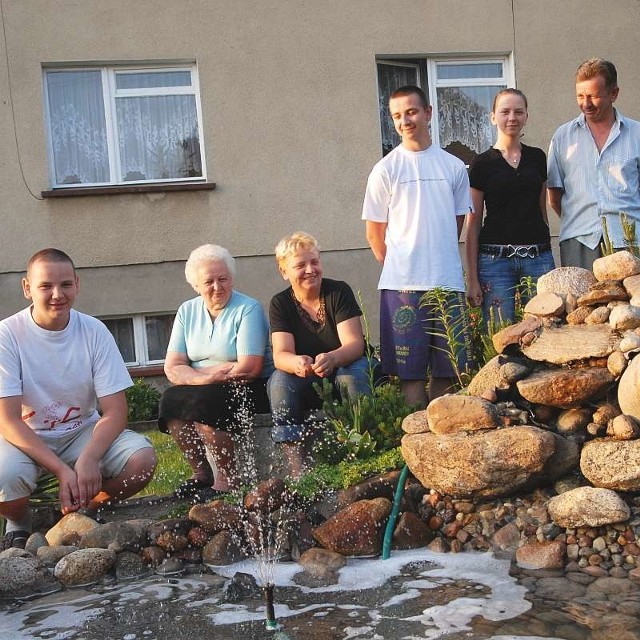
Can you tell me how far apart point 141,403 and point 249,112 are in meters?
3.17

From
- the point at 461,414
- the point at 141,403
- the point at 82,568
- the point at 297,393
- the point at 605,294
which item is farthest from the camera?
the point at 141,403

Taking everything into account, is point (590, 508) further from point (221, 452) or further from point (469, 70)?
point (469, 70)

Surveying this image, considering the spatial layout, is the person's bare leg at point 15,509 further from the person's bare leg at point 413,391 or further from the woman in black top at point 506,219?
the woman in black top at point 506,219

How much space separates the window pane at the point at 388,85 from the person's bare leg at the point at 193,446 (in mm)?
5503

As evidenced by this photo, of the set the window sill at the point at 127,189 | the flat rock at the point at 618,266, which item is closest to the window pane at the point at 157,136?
the window sill at the point at 127,189

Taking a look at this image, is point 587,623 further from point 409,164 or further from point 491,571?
point 409,164

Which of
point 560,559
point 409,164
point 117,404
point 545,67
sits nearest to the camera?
point 560,559

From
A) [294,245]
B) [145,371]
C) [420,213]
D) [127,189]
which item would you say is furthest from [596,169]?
[145,371]

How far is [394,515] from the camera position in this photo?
472 centimetres

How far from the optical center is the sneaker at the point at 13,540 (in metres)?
4.99

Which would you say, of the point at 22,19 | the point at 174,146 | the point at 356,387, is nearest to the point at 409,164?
the point at 356,387

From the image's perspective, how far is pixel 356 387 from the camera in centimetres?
536

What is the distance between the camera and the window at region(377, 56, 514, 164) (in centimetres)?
1029

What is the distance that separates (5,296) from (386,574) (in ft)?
20.6
